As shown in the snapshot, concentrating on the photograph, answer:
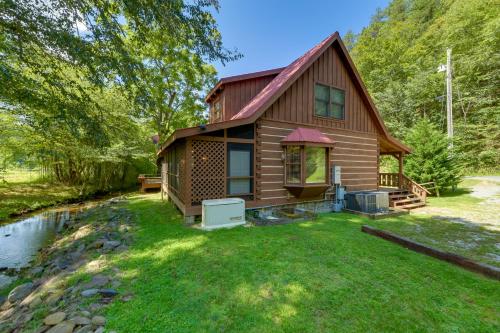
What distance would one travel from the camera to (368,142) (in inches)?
410

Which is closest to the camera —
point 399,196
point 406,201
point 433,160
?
point 406,201

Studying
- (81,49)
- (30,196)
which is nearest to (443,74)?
(81,49)

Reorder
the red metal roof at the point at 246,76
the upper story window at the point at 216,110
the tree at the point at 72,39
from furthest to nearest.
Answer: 1. the upper story window at the point at 216,110
2. the red metal roof at the point at 246,76
3. the tree at the point at 72,39

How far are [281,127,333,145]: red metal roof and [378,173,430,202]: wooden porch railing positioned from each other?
6.18 meters

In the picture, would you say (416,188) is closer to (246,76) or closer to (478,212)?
(478,212)

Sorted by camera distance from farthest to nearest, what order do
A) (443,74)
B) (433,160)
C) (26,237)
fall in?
(443,74) → (433,160) → (26,237)

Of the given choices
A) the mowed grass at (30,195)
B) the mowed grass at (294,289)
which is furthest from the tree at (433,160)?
the mowed grass at (30,195)

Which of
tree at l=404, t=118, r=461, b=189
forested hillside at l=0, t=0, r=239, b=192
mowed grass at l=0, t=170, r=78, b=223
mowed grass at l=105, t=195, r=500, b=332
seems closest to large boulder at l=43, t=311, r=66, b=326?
mowed grass at l=105, t=195, r=500, b=332

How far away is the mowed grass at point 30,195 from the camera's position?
1084cm

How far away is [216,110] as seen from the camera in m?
11.4

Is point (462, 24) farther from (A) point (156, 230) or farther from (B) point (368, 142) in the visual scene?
(A) point (156, 230)

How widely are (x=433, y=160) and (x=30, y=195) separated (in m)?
23.9

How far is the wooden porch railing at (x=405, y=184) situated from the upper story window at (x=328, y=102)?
209 inches

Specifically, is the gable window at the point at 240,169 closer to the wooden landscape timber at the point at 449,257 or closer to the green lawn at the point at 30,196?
the wooden landscape timber at the point at 449,257
